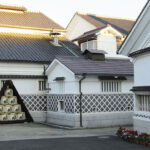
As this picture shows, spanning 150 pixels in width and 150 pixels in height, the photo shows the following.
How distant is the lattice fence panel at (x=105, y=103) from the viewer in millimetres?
20281

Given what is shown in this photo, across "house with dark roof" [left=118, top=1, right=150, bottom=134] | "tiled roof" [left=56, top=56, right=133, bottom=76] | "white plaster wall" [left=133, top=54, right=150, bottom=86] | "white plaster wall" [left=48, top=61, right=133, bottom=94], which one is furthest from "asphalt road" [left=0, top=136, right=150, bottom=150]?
"tiled roof" [left=56, top=56, right=133, bottom=76]

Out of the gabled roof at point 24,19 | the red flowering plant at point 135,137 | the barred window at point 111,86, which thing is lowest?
the red flowering plant at point 135,137

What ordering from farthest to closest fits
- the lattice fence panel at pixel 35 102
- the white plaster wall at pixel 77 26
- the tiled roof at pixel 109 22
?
the white plaster wall at pixel 77 26 < the tiled roof at pixel 109 22 < the lattice fence panel at pixel 35 102

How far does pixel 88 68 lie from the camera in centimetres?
2064

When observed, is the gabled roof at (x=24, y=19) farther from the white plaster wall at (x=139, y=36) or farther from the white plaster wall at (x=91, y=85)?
the white plaster wall at (x=139, y=36)

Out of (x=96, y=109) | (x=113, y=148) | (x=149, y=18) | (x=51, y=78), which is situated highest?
(x=149, y=18)

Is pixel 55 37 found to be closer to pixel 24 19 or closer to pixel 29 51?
pixel 24 19

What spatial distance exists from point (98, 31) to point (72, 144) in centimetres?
1417

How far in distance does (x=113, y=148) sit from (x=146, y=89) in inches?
128

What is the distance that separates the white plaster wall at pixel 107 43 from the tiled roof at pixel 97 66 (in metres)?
3.47

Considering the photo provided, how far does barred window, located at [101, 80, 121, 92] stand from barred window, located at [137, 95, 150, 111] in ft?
19.4

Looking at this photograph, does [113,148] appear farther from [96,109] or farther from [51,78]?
[51,78]

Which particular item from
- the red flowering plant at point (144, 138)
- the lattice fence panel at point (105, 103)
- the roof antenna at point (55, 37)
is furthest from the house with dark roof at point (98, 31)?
the red flowering plant at point (144, 138)

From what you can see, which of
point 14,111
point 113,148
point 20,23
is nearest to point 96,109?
point 14,111
